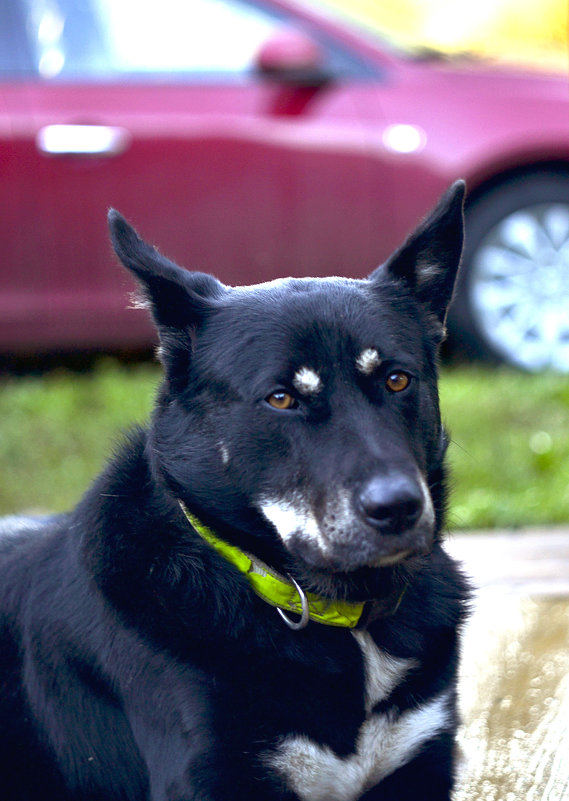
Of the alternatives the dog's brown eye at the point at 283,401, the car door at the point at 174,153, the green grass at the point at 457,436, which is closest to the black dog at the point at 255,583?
the dog's brown eye at the point at 283,401

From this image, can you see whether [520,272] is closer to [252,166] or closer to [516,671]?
[252,166]

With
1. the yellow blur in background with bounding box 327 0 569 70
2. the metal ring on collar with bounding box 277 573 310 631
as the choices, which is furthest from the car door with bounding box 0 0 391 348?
the yellow blur in background with bounding box 327 0 569 70

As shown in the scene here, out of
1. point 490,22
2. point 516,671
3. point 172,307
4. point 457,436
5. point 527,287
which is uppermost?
point 172,307

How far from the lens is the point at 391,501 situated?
2154 millimetres

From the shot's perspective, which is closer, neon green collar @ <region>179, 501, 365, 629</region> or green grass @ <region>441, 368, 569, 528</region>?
neon green collar @ <region>179, 501, 365, 629</region>

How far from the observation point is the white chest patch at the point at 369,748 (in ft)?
7.37

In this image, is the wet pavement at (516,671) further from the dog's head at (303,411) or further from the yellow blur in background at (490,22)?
the yellow blur in background at (490,22)

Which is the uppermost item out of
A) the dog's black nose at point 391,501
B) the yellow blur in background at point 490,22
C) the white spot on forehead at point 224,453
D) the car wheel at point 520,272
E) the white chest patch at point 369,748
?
the dog's black nose at point 391,501

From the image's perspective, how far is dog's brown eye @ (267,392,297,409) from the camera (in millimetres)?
2350

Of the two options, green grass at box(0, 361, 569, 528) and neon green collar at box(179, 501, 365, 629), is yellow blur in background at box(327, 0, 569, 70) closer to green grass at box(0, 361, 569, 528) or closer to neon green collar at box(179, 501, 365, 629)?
green grass at box(0, 361, 569, 528)

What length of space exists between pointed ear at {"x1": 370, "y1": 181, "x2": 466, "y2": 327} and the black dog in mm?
21

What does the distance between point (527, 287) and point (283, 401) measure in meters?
3.73

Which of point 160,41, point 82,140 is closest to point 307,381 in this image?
point 82,140

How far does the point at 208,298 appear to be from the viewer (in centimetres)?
255
